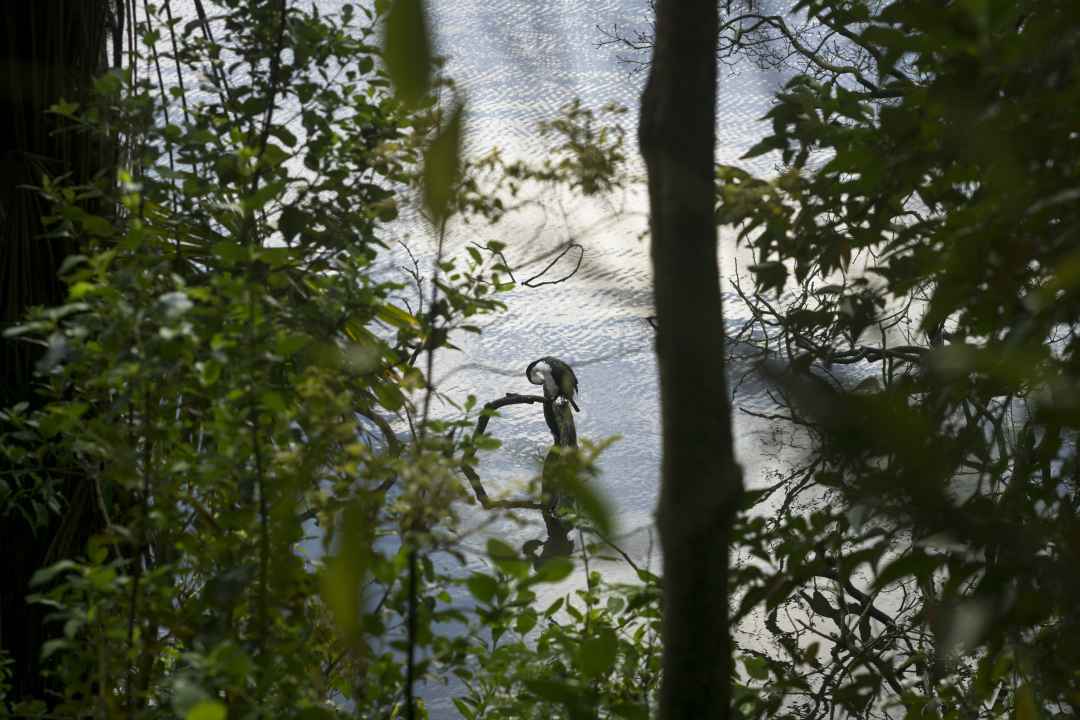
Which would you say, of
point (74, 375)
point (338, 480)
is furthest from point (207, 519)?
point (74, 375)

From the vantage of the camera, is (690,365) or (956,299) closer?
(690,365)

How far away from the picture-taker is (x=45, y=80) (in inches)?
67.8

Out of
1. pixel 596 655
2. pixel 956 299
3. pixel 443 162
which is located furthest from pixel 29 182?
pixel 443 162

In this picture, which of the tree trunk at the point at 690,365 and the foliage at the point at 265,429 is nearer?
the tree trunk at the point at 690,365

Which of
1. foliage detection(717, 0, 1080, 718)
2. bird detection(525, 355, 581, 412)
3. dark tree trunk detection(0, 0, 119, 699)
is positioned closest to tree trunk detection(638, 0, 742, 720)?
foliage detection(717, 0, 1080, 718)

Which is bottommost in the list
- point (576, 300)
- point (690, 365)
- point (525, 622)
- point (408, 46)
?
point (525, 622)

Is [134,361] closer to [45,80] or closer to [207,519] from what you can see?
[207,519]

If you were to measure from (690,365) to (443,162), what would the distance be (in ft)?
1.06

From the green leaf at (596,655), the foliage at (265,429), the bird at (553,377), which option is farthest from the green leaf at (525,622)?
the bird at (553,377)

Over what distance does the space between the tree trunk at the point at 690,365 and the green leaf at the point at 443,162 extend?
1.02 ft

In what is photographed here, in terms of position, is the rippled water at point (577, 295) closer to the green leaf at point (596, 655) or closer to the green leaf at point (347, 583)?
the green leaf at point (596, 655)

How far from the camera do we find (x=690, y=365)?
0.58 m

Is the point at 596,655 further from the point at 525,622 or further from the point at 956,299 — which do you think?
the point at 956,299

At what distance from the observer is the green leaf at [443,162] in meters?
0.28
